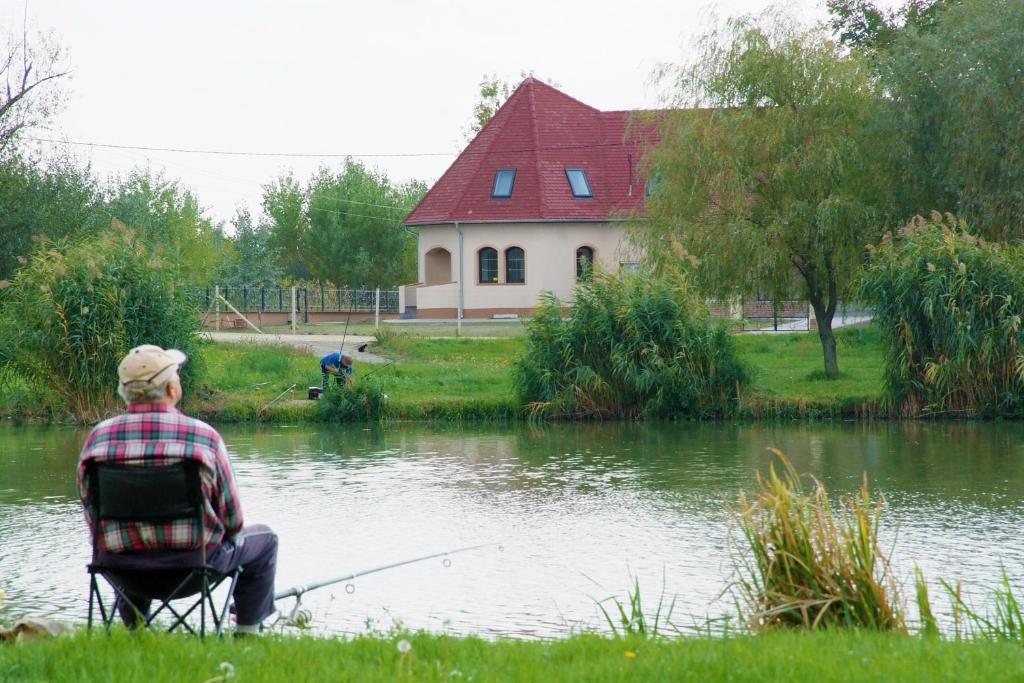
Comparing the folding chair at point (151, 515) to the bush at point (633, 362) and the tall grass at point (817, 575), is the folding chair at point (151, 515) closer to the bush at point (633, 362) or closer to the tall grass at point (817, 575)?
the tall grass at point (817, 575)

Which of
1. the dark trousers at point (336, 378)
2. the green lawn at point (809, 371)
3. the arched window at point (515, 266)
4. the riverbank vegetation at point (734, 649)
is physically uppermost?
the arched window at point (515, 266)

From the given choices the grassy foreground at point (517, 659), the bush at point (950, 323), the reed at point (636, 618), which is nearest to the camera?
the grassy foreground at point (517, 659)

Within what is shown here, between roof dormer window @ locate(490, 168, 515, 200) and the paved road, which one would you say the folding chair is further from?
roof dormer window @ locate(490, 168, 515, 200)

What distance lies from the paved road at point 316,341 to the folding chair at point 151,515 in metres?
23.5

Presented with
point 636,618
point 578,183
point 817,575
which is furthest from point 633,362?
point 578,183

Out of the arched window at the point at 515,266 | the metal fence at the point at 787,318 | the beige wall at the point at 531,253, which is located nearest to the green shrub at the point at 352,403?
the metal fence at the point at 787,318

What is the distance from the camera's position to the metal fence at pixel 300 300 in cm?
4872

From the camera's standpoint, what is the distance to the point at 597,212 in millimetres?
44250

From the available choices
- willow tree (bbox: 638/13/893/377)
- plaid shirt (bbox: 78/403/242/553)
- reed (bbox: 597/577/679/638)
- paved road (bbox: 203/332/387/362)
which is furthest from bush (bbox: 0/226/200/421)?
plaid shirt (bbox: 78/403/242/553)

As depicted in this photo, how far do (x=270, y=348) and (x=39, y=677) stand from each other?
25645 millimetres

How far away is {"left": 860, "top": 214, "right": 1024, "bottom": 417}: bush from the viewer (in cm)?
2170

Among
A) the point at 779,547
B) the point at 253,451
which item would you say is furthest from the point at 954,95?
the point at 779,547

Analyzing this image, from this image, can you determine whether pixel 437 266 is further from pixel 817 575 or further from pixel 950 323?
pixel 817 575

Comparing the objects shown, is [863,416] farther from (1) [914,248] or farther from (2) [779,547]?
(2) [779,547]
